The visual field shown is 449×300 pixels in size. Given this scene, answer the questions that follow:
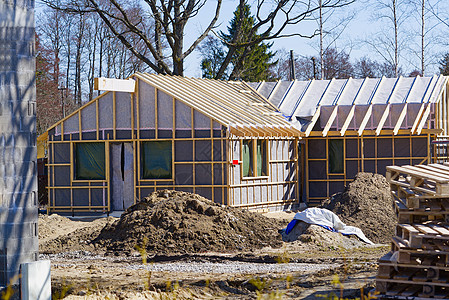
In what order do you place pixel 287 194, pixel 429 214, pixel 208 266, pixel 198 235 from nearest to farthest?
pixel 429 214
pixel 208 266
pixel 198 235
pixel 287 194

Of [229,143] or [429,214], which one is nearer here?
[429,214]

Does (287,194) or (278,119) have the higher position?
(278,119)

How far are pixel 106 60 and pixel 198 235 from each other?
30.7m

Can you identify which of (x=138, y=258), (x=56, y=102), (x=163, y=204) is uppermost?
(x=56, y=102)

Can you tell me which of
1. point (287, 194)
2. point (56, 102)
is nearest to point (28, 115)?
point (287, 194)

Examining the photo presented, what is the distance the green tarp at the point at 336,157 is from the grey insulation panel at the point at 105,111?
24.0 ft

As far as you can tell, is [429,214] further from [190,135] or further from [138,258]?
[190,135]

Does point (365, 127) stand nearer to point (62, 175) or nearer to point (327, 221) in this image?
point (327, 221)

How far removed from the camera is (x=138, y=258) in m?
13.9

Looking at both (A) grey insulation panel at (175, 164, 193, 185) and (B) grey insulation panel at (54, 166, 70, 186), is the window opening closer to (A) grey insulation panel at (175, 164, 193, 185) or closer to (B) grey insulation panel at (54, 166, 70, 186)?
(A) grey insulation panel at (175, 164, 193, 185)

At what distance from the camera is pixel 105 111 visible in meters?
21.4

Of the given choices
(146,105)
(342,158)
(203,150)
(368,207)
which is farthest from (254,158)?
(368,207)

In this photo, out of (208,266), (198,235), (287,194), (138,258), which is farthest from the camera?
(287,194)

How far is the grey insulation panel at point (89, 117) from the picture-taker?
70.5 ft
